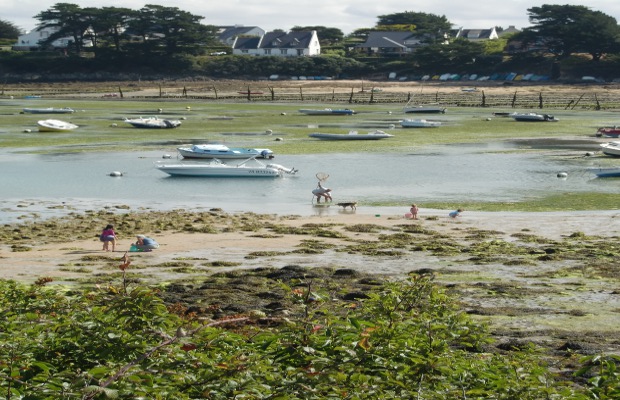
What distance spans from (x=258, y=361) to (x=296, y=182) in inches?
1381

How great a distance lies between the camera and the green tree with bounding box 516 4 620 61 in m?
135

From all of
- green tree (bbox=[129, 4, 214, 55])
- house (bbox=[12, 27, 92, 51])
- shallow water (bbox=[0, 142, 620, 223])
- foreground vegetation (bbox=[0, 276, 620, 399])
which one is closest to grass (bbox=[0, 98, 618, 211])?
shallow water (bbox=[0, 142, 620, 223])

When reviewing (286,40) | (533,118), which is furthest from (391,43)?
(533,118)

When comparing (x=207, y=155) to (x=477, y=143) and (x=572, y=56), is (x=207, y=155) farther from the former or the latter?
(x=572, y=56)

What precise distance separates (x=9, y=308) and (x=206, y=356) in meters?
4.70

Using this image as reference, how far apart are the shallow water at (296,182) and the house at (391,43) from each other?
11482 centimetres

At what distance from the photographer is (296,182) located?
45000 mm

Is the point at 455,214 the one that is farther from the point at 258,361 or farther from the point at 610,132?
the point at 610,132

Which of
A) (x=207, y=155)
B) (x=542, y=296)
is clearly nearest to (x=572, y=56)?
(x=207, y=155)

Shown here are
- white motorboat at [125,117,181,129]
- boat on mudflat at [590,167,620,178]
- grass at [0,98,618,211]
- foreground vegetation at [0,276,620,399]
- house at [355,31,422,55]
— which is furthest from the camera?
house at [355,31,422,55]

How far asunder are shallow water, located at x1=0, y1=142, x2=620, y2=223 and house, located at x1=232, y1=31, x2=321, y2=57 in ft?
Answer: 394

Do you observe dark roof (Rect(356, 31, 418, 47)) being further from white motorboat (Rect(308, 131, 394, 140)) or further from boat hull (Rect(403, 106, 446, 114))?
white motorboat (Rect(308, 131, 394, 140))

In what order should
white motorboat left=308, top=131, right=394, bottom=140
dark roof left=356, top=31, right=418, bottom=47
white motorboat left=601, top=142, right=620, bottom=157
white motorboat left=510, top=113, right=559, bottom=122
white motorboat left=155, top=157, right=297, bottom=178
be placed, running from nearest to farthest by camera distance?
1. white motorboat left=155, top=157, right=297, bottom=178
2. white motorboat left=601, top=142, right=620, bottom=157
3. white motorboat left=308, top=131, right=394, bottom=140
4. white motorboat left=510, top=113, right=559, bottom=122
5. dark roof left=356, top=31, right=418, bottom=47

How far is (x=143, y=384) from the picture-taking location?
29.6ft
